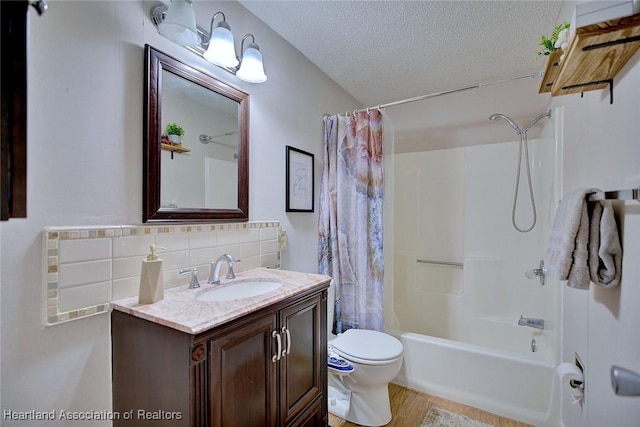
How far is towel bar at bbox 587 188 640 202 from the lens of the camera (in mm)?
719

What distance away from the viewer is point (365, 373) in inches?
64.2

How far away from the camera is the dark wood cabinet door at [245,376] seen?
92cm

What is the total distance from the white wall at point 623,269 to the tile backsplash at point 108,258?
61.1 inches

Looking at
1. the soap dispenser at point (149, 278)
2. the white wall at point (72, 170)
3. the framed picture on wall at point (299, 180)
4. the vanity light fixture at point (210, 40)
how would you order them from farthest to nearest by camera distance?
1. the framed picture on wall at point (299, 180)
2. the vanity light fixture at point (210, 40)
3. the soap dispenser at point (149, 278)
4. the white wall at point (72, 170)

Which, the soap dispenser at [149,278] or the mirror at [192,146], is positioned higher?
the mirror at [192,146]

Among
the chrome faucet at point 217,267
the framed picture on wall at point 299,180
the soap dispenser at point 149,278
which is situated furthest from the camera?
the framed picture on wall at point 299,180

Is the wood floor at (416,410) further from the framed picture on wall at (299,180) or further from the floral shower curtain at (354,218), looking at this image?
the framed picture on wall at (299,180)

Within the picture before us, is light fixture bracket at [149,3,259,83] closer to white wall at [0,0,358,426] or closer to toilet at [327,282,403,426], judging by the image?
white wall at [0,0,358,426]

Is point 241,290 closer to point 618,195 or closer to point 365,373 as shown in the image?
point 365,373

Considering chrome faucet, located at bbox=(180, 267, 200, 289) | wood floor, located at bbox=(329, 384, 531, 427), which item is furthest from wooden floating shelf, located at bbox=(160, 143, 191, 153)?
wood floor, located at bbox=(329, 384, 531, 427)

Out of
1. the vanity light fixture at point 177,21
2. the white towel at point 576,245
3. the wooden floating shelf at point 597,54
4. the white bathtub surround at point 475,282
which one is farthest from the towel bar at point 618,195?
the vanity light fixture at point 177,21

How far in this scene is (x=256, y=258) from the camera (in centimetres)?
167

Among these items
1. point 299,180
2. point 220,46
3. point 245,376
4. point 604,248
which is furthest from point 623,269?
point 220,46

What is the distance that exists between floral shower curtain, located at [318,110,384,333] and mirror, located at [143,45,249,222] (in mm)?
826
